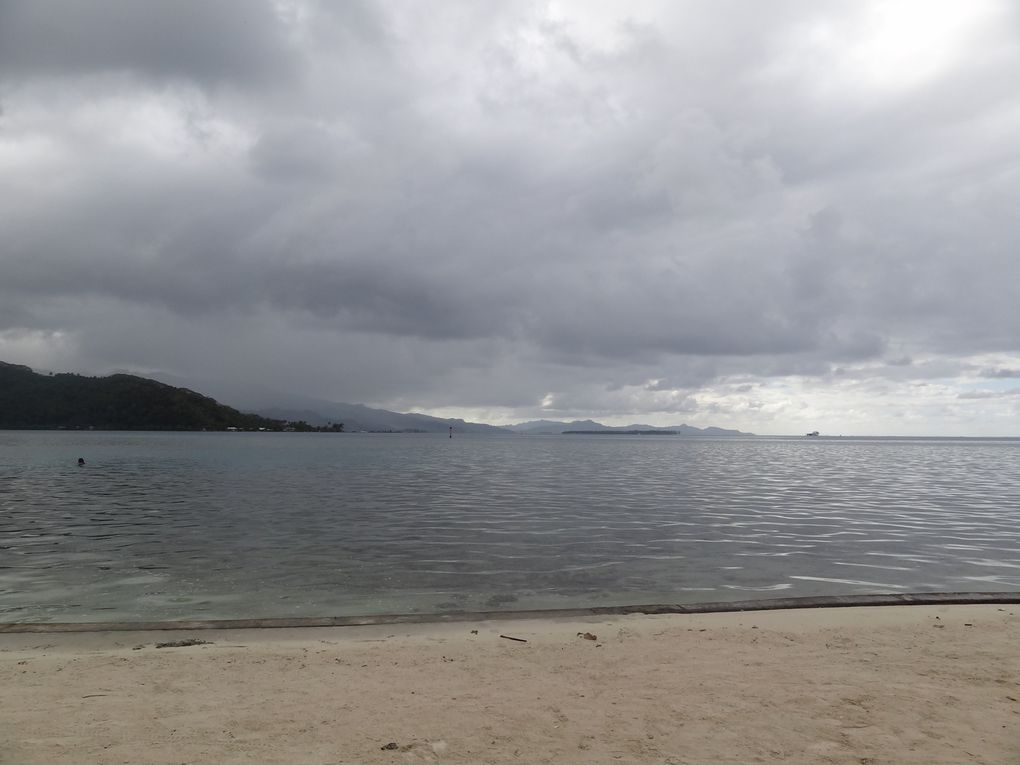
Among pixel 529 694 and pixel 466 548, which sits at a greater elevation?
pixel 529 694

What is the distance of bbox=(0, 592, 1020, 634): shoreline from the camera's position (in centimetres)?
1056

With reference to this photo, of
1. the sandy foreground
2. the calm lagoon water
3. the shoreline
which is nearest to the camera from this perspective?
the sandy foreground

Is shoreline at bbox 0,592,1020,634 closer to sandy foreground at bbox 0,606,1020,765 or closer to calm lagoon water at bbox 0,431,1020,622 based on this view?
sandy foreground at bbox 0,606,1020,765

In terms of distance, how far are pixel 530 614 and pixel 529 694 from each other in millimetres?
3828

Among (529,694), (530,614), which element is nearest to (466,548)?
(530,614)

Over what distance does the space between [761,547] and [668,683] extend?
13.8 meters

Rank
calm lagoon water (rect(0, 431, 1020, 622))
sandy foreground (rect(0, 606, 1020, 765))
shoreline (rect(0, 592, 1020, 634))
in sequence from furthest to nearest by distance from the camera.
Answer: calm lagoon water (rect(0, 431, 1020, 622)), shoreline (rect(0, 592, 1020, 634)), sandy foreground (rect(0, 606, 1020, 765))

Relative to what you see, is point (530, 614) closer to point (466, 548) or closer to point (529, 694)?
point (529, 694)

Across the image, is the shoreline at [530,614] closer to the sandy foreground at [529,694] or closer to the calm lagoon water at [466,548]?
the sandy foreground at [529,694]

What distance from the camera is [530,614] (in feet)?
37.4

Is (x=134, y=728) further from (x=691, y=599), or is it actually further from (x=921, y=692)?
(x=691, y=599)

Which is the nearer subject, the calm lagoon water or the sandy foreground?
the sandy foreground

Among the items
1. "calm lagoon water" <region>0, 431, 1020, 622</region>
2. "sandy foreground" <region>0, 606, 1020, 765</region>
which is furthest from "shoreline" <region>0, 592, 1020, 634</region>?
"calm lagoon water" <region>0, 431, 1020, 622</region>

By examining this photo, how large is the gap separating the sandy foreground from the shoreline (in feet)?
1.03
